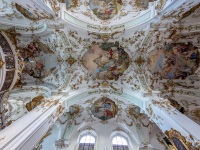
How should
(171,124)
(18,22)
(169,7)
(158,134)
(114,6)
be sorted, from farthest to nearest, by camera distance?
(158,134), (114,6), (18,22), (169,7), (171,124)

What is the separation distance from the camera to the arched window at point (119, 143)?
1013 cm

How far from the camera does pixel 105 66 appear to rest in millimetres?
10820

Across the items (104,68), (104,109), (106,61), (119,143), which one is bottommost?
(119,143)

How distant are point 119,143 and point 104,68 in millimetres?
5369

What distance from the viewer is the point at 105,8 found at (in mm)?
9969

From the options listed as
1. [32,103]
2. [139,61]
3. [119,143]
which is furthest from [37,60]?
[119,143]

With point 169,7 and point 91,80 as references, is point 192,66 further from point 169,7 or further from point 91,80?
point 91,80

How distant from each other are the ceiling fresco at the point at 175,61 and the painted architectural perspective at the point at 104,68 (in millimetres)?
58

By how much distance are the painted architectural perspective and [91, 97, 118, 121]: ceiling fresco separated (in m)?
0.07

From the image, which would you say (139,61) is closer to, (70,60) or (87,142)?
(70,60)

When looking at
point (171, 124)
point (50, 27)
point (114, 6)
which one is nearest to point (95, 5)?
point (114, 6)

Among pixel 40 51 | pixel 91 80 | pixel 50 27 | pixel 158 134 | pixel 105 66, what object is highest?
pixel 50 27

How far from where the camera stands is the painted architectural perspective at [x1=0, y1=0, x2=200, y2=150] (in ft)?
28.9

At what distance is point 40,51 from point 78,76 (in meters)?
3.09
